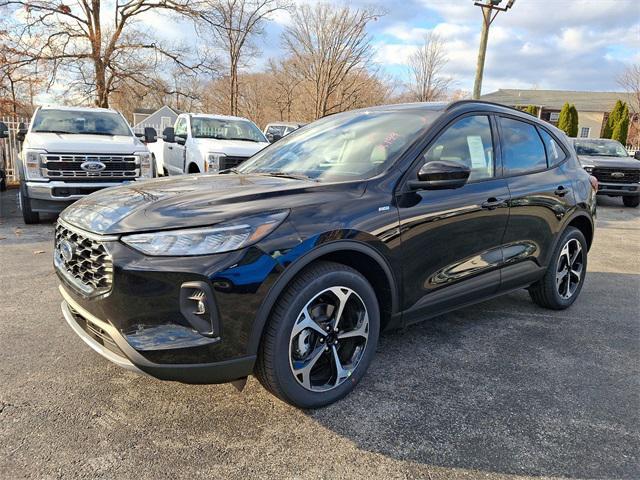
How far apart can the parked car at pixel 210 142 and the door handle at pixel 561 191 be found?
5456mm

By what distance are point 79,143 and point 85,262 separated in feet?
18.7

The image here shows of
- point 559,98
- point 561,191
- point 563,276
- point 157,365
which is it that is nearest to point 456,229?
point 561,191

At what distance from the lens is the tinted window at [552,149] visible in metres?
4.10

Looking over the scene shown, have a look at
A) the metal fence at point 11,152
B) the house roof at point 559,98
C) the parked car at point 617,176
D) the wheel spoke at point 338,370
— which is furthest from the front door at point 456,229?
the house roof at point 559,98

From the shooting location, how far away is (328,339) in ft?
8.35

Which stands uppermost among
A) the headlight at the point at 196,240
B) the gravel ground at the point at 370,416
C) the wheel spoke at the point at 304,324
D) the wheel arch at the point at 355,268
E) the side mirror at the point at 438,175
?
the side mirror at the point at 438,175

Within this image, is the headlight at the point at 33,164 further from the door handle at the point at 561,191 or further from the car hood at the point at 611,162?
the car hood at the point at 611,162

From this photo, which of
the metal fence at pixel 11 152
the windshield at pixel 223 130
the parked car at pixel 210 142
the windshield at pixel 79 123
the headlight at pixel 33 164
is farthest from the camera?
the metal fence at pixel 11 152

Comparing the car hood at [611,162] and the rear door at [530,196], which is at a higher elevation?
the car hood at [611,162]

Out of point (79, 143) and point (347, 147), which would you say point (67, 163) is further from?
point (347, 147)

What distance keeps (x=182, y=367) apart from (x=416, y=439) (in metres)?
1.21

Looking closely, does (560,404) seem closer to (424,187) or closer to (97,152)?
(424,187)

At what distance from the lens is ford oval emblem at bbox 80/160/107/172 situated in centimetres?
712

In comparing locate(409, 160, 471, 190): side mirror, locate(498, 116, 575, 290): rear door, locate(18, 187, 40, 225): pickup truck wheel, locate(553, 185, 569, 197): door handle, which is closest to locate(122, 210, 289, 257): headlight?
locate(409, 160, 471, 190): side mirror
